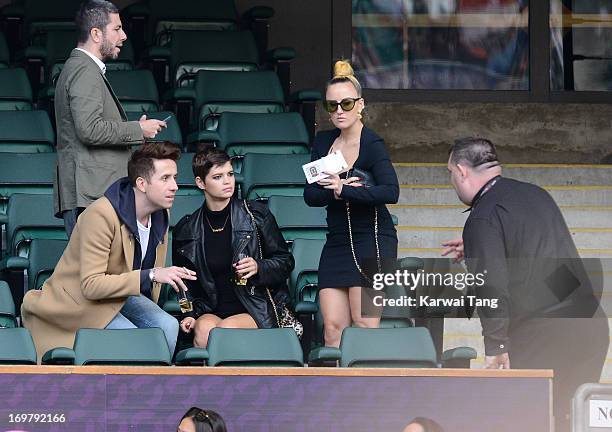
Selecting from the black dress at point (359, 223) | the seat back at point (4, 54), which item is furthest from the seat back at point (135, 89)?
the black dress at point (359, 223)

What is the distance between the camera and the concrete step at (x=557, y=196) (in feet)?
33.4

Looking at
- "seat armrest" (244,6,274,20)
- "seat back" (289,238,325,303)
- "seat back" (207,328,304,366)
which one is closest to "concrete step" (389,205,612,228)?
"seat back" (289,238,325,303)

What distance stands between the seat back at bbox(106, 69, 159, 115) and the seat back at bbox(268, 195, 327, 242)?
1741 millimetres

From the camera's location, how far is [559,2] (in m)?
12.2

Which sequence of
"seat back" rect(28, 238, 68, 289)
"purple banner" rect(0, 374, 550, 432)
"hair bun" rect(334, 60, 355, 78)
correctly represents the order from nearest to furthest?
Answer: "purple banner" rect(0, 374, 550, 432) → "hair bun" rect(334, 60, 355, 78) → "seat back" rect(28, 238, 68, 289)

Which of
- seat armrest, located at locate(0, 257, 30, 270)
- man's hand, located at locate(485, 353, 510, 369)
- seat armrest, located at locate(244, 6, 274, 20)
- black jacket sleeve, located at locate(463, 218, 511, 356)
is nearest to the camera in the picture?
black jacket sleeve, located at locate(463, 218, 511, 356)

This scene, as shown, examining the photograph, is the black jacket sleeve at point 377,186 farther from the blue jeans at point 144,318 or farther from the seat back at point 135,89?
the seat back at point 135,89

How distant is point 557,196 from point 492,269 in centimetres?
481

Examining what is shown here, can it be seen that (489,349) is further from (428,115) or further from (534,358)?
(428,115)

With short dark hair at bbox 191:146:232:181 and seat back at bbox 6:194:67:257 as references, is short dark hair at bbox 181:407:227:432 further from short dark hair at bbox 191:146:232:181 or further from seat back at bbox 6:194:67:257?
seat back at bbox 6:194:67:257

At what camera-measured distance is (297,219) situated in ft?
27.5

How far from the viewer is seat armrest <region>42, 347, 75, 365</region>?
6.38 meters

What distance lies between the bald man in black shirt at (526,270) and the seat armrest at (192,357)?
4.54 ft

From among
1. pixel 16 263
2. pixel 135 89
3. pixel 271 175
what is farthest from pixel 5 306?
pixel 135 89
